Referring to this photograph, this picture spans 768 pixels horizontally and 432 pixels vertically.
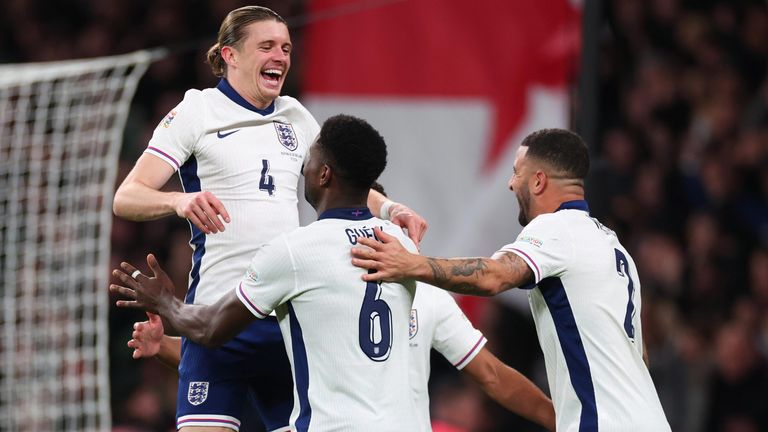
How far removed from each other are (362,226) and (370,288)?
20cm

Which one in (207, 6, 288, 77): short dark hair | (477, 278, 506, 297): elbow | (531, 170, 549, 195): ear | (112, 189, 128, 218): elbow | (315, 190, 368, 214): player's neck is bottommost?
(477, 278, 506, 297): elbow

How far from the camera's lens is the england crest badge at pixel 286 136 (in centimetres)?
444

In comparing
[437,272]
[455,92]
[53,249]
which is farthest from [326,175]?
[455,92]

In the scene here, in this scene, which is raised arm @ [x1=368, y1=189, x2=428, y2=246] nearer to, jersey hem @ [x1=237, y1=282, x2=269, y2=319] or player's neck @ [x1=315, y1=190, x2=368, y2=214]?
player's neck @ [x1=315, y1=190, x2=368, y2=214]

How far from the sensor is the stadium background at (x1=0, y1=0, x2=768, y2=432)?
8023 millimetres

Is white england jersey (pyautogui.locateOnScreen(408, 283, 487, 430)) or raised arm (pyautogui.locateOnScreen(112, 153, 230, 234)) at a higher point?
raised arm (pyautogui.locateOnScreen(112, 153, 230, 234))

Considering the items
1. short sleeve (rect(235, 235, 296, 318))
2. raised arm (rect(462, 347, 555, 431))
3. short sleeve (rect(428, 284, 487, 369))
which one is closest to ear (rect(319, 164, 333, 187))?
Result: short sleeve (rect(235, 235, 296, 318))

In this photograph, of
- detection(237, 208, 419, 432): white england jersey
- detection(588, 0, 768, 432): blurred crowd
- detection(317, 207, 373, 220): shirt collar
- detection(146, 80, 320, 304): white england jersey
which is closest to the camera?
detection(237, 208, 419, 432): white england jersey

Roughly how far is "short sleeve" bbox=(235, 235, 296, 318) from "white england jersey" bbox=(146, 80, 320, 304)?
0.41 m

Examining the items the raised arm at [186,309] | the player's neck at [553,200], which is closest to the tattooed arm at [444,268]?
the player's neck at [553,200]

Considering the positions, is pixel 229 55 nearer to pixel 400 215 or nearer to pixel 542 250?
pixel 400 215

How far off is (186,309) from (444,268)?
0.81 metres

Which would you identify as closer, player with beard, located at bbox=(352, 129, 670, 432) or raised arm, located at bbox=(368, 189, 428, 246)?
player with beard, located at bbox=(352, 129, 670, 432)

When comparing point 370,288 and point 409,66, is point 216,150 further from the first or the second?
point 409,66
